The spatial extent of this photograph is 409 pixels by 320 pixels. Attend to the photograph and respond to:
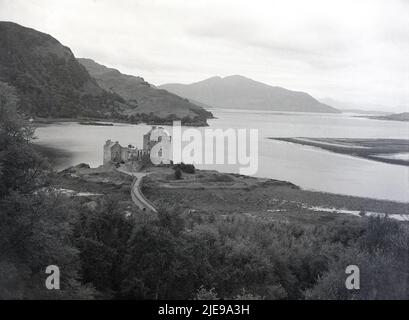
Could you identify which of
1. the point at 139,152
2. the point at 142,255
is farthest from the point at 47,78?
the point at 142,255

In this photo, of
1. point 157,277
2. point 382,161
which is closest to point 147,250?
point 157,277

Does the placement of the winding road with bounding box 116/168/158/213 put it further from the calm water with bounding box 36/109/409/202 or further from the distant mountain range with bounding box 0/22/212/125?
the distant mountain range with bounding box 0/22/212/125

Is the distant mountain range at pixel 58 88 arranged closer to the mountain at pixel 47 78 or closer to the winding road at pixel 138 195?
the mountain at pixel 47 78

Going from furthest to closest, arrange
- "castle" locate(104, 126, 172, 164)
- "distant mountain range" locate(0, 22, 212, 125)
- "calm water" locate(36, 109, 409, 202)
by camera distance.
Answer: "distant mountain range" locate(0, 22, 212, 125) < "castle" locate(104, 126, 172, 164) < "calm water" locate(36, 109, 409, 202)
